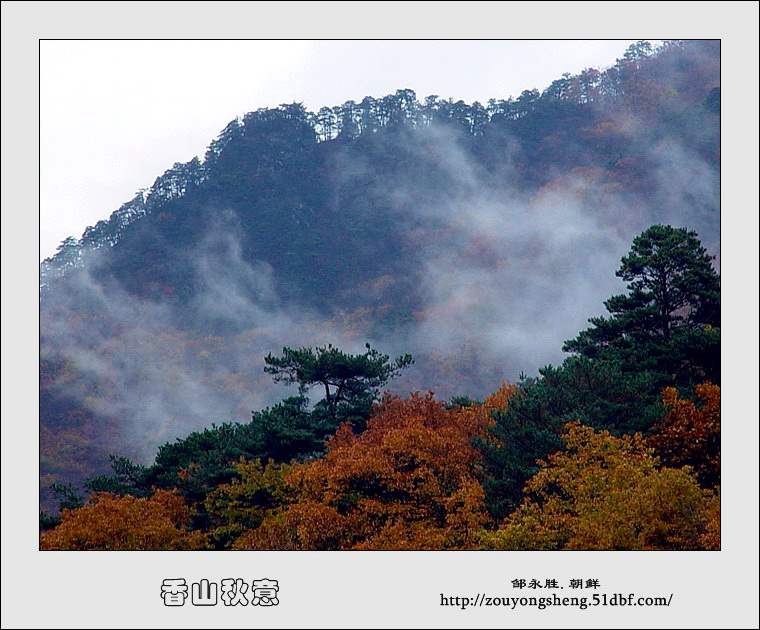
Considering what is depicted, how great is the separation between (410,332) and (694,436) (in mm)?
49980

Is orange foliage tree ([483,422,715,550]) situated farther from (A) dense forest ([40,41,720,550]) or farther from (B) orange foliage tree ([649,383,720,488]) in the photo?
(B) orange foliage tree ([649,383,720,488])

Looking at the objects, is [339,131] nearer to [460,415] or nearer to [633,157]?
[633,157]

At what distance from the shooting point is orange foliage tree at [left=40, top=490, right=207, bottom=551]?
21.2 m

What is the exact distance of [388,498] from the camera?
22797 mm

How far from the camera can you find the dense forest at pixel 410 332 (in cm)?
2116

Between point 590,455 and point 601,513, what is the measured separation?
7.60 ft

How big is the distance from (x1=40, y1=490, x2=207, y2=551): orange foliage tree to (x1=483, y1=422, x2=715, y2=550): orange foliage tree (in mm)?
8121

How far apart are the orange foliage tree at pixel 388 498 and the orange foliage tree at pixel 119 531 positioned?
5.44ft

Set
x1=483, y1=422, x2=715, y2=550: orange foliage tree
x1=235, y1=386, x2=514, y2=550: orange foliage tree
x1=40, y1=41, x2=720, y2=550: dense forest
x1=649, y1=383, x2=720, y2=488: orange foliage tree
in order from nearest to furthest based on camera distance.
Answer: x1=483, y1=422, x2=715, y2=550: orange foliage tree
x1=649, y1=383, x2=720, y2=488: orange foliage tree
x1=40, y1=41, x2=720, y2=550: dense forest
x1=235, y1=386, x2=514, y2=550: orange foliage tree

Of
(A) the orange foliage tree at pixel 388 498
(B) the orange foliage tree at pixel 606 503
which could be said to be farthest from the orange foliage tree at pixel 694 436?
(A) the orange foliage tree at pixel 388 498

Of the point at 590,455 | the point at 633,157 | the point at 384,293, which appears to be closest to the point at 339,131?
the point at 384,293

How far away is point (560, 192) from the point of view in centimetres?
8019

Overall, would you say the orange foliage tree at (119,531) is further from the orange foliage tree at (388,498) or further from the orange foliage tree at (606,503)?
the orange foliage tree at (606,503)

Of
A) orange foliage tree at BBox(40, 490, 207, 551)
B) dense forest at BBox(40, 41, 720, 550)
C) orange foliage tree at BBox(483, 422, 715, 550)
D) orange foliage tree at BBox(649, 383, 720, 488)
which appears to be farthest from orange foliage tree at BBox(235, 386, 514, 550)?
orange foliage tree at BBox(649, 383, 720, 488)
